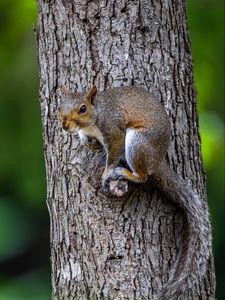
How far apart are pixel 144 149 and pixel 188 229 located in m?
0.42

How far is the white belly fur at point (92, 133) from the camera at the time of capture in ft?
12.4

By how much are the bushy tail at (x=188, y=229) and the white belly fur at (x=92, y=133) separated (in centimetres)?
30

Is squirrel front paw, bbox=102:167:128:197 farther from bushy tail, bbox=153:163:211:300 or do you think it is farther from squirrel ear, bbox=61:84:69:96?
squirrel ear, bbox=61:84:69:96

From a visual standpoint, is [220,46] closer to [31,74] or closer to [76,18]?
[31,74]

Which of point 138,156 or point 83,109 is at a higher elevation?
point 83,109

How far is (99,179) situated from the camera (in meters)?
3.72

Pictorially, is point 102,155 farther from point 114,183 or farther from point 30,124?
point 30,124

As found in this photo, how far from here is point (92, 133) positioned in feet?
12.5

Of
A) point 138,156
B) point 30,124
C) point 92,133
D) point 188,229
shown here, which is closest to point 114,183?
point 138,156

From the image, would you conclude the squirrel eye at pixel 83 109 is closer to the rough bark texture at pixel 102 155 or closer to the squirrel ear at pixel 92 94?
the squirrel ear at pixel 92 94

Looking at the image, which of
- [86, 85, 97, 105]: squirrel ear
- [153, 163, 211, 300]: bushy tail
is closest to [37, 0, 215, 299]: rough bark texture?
[153, 163, 211, 300]: bushy tail

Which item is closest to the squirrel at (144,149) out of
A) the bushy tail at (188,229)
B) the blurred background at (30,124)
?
the bushy tail at (188,229)

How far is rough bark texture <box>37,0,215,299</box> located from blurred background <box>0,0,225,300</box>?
1.32 meters

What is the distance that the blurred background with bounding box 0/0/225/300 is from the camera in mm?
5859
